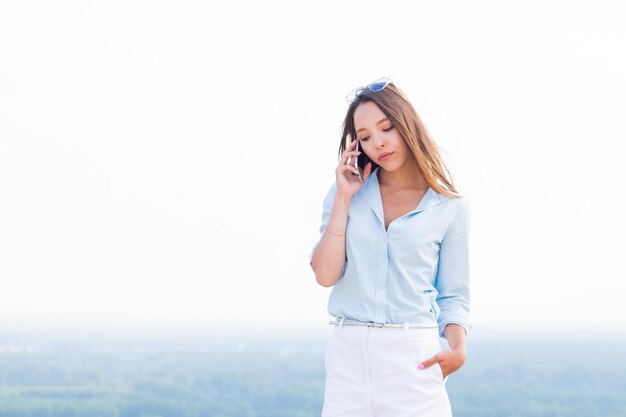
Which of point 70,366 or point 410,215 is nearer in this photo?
point 410,215

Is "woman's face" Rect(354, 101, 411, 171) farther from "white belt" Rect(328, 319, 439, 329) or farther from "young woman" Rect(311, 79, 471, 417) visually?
"white belt" Rect(328, 319, 439, 329)

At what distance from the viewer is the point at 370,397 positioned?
85.7 inches

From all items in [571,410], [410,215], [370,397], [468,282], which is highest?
[410,215]

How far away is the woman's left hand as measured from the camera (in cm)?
220

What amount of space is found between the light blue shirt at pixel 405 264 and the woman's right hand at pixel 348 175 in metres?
0.05

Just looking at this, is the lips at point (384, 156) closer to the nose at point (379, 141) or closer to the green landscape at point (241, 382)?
the nose at point (379, 141)

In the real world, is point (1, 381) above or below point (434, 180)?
below

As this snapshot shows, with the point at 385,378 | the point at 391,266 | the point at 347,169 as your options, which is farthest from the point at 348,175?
the point at 385,378

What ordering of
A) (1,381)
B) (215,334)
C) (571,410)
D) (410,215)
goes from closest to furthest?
(410,215) → (571,410) → (1,381) → (215,334)

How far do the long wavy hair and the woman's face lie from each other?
15mm

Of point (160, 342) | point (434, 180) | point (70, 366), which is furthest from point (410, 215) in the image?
point (160, 342)

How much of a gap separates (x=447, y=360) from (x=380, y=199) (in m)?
0.45

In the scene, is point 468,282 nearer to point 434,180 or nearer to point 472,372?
point 434,180

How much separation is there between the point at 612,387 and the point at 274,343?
34.6 meters
